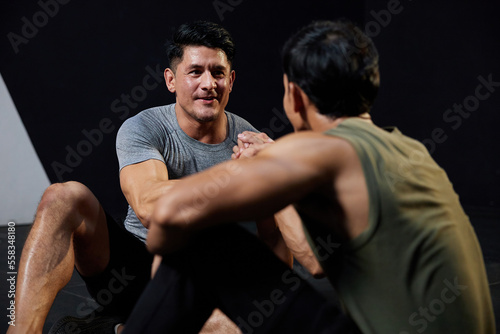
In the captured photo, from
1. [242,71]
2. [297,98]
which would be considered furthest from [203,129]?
[242,71]

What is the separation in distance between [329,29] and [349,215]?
1.15 feet

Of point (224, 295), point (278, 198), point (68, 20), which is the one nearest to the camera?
point (278, 198)

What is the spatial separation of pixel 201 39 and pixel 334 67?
1094mm

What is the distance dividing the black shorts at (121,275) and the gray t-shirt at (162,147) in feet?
0.55

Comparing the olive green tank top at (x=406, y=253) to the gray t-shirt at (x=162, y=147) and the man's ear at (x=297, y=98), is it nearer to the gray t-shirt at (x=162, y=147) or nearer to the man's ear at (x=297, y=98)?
the man's ear at (x=297, y=98)

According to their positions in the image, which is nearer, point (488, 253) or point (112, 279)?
point (112, 279)

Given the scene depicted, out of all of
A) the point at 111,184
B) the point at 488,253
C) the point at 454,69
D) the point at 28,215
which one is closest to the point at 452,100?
the point at 454,69

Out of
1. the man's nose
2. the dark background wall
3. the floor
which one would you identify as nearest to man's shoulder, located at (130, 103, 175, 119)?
the man's nose

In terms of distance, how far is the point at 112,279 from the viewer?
1.56 metres

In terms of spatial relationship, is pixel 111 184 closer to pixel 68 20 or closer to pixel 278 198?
pixel 68 20

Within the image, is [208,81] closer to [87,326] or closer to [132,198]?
[132,198]

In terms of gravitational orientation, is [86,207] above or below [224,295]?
above

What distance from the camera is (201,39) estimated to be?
1947 mm

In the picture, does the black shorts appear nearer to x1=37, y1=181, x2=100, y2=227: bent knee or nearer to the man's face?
x1=37, y1=181, x2=100, y2=227: bent knee
